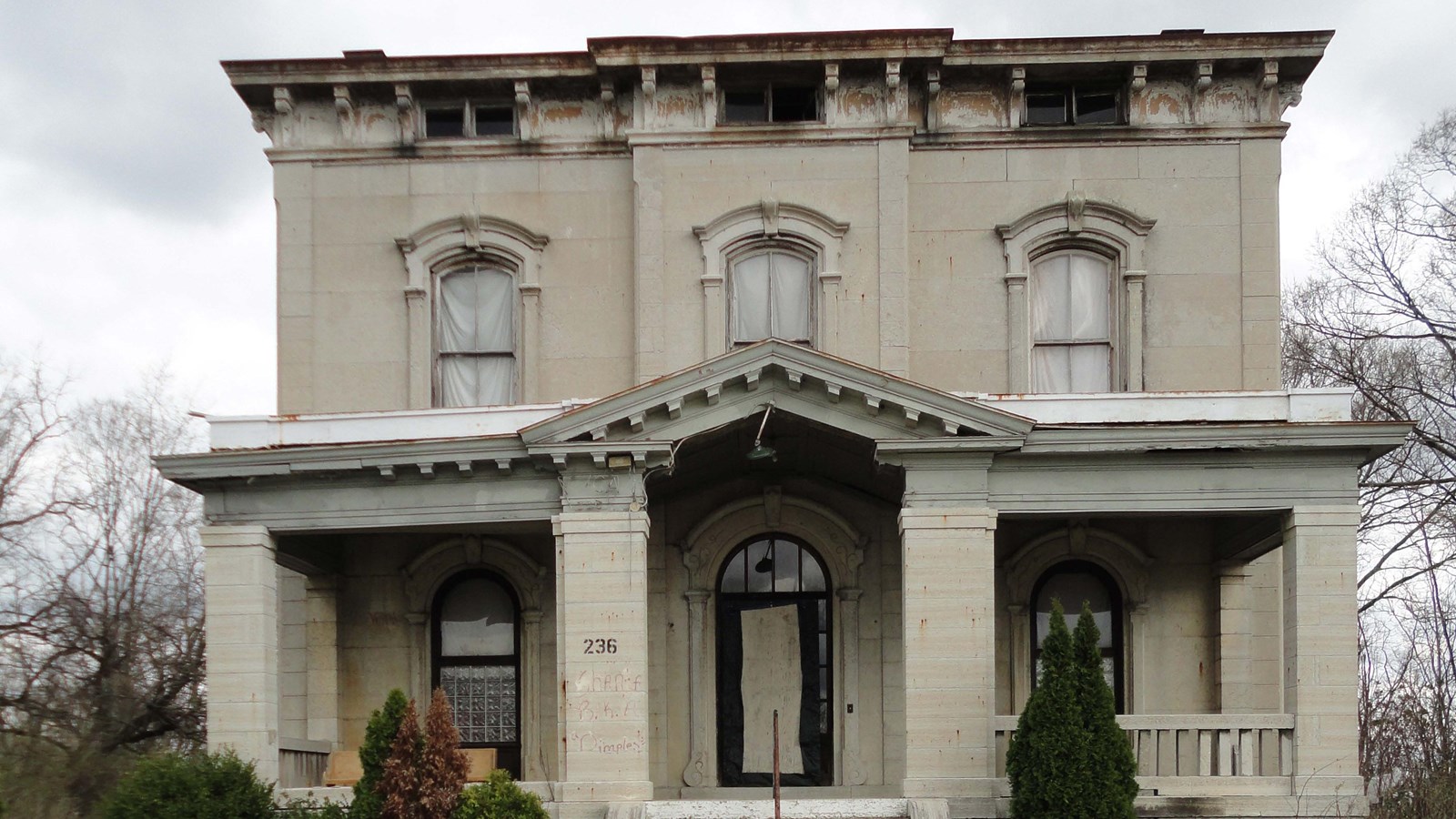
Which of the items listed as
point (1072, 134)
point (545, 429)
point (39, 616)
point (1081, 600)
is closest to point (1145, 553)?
point (1081, 600)

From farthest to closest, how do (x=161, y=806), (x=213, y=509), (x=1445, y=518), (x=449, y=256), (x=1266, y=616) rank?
(x=1445, y=518), (x=449, y=256), (x=1266, y=616), (x=213, y=509), (x=161, y=806)

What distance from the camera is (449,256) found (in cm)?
2119

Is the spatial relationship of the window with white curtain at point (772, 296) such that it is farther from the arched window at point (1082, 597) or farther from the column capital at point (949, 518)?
the arched window at point (1082, 597)

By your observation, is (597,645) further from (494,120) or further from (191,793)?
(494,120)

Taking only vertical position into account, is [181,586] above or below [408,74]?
below

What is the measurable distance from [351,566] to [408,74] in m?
6.27

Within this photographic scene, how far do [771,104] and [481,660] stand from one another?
7.94m

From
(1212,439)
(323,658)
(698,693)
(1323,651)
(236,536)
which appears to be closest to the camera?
(1323,651)

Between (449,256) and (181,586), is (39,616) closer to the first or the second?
(181,586)

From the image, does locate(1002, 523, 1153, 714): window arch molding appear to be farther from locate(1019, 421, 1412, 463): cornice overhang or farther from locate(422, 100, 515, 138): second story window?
locate(422, 100, 515, 138): second story window

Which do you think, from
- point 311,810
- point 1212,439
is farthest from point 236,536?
point 1212,439

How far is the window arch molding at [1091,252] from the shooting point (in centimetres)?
2038

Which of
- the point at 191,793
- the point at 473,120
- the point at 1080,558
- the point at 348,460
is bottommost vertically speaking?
the point at 191,793

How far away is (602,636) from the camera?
57.3 ft
